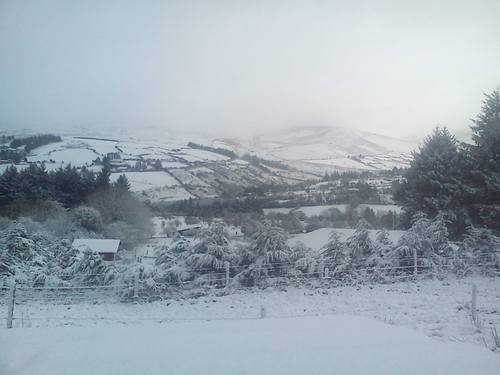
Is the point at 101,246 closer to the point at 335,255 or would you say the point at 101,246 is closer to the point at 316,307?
the point at 335,255

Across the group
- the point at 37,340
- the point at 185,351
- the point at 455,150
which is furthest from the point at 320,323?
the point at 455,150

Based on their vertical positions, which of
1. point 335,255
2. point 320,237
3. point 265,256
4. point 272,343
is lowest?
point 335,255

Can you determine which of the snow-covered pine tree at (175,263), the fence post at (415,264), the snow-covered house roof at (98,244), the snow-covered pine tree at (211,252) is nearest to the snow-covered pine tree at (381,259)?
the fence post at (415,264)

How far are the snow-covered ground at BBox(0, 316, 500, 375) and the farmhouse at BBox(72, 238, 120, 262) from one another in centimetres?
610

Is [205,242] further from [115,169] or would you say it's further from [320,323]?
[320,323]

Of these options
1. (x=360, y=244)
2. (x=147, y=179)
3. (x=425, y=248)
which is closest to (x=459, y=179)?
(x=425, y=248)

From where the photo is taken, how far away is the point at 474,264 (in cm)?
1174

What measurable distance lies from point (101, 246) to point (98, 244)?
0.52 feet

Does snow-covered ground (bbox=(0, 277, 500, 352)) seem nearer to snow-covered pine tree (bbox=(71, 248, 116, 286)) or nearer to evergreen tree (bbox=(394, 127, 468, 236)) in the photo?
snow-covered pine tree (bbox=(71, 248, 116, 286))

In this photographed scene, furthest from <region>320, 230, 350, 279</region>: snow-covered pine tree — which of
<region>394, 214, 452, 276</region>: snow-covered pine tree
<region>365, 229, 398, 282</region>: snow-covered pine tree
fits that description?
<region>394, 214, 452, 276</region>: snow-covered pine tree

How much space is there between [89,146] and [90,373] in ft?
31.6

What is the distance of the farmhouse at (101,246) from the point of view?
11.7 m

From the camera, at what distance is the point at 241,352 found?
450 centimetres

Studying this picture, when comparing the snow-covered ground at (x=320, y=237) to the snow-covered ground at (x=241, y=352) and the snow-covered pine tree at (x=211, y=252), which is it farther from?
the snow-covered ground at (x=241, y=352)
